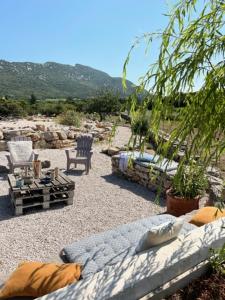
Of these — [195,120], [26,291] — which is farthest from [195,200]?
[195,120]

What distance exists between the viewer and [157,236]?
239 centimetres

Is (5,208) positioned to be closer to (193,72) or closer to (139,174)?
(139,174)

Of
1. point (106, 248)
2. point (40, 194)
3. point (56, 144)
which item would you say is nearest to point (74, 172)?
point (40, 194)

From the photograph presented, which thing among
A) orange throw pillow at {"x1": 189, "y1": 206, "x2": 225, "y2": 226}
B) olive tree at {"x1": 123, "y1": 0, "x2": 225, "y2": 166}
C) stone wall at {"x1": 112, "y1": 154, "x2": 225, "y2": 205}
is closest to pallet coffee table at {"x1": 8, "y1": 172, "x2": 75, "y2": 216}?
stone wall at {"x1": 112, "y1": 154, "x2": 225, "y2": 205}

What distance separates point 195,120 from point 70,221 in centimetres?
362

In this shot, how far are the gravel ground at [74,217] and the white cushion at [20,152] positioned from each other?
1.79 feet

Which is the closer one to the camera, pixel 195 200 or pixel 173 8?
pixel 173 8

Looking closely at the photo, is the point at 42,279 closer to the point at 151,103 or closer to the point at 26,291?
the point at 26,291

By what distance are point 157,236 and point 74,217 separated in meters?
2.52

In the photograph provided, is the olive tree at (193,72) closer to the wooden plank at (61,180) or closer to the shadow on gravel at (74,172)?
the wooden plank at (61,180)

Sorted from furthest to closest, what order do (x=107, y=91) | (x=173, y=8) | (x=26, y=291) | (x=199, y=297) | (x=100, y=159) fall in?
1. (x=107, y=91)
2. (x=100, y=159)
3. (x=199, y=297)
4. (x=26, y=291)
5. (x=173, y=8)

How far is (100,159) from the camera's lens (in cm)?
854

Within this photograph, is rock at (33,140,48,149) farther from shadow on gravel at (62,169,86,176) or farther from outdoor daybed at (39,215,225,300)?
outdoor daybed at (39,215,225,300)

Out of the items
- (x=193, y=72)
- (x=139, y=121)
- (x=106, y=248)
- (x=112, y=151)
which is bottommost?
(x=112, y=151)
